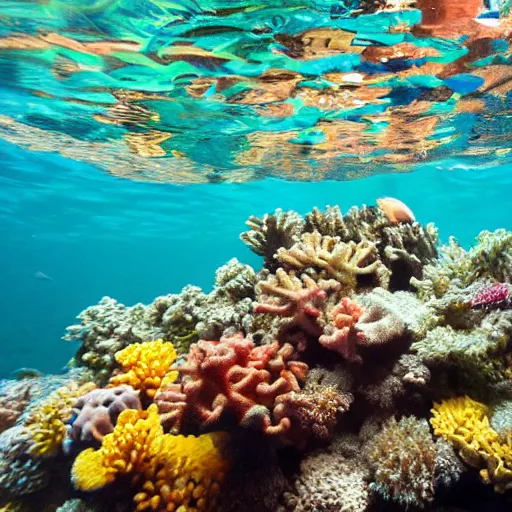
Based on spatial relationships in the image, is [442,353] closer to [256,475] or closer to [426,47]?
[256,475]

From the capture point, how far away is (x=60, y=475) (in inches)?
173

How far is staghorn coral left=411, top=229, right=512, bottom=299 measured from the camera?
461 centimetres

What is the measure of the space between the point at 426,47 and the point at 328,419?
6.68 meters

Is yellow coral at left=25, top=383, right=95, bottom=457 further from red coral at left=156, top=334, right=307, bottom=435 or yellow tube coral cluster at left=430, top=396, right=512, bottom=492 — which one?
yellow tube coral cluster at left=430, top=396, right=512, bottom=492

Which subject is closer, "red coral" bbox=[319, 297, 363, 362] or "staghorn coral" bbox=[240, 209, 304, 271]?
"red coral" bbox=[319, 297, 363, 362]

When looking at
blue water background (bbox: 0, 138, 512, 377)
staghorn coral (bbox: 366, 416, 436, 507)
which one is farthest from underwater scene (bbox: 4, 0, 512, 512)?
blue water background (bbox: 0, 138, 512, 377)

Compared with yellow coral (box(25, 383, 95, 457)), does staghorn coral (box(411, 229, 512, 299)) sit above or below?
above

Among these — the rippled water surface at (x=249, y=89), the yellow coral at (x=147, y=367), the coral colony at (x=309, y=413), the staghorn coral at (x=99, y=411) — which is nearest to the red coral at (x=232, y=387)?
the coral colony at (x=309, y=413)

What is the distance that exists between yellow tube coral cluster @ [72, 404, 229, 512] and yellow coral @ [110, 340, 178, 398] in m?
0.68

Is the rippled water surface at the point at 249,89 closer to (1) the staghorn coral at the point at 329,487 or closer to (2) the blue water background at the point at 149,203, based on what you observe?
(2) the blue water background at the point at 149,203

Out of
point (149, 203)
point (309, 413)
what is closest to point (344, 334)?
point (309, 413)

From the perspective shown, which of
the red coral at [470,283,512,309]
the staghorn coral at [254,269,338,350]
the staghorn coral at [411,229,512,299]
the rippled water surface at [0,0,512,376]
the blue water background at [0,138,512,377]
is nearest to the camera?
the red coral at [470,283,512,309]

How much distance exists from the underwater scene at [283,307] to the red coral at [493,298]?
2 centimetres

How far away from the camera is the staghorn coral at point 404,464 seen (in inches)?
123
